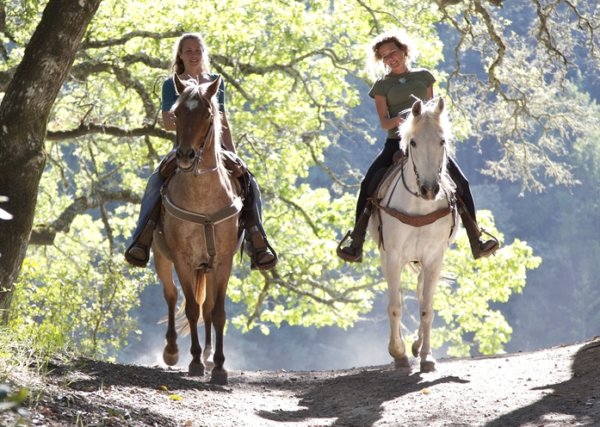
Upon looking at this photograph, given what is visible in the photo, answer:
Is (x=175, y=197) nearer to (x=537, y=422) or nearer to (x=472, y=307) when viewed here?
(x=537, y=422)

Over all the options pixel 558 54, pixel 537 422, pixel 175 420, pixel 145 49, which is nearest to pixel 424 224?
pixel 537 422

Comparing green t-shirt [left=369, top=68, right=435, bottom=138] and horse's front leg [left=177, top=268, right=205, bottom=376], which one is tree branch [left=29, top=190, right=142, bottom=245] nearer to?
horse's front leg [left=177, top=268, right=205, bottom=376]

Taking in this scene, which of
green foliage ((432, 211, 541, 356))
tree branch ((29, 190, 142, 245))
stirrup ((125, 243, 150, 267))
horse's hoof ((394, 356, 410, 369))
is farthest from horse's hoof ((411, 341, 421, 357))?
green foliage ((432, 211, 541, 356))

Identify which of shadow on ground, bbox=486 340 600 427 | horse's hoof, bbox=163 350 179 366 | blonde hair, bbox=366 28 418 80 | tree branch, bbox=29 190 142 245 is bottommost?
shadow on ground, bbox=486 340 600 427

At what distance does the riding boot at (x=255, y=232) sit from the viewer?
27.3ft

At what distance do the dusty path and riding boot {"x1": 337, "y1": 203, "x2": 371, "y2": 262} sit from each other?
1.14 metres

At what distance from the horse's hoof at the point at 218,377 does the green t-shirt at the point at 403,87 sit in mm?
2696

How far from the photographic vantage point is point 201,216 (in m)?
7.69

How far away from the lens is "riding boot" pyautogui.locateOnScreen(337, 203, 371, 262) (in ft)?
29.3

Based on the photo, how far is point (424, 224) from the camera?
827 cm

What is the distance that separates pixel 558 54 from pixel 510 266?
436 inches

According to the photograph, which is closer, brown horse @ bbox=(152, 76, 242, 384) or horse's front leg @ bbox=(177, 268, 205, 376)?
brown horse @ bbox=(152, 76, 242, 384)

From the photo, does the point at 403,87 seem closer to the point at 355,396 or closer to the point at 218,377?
the point at 355,396

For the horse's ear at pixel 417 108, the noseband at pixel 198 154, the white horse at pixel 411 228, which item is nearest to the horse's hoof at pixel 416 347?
the white horse at pixel 411 228
